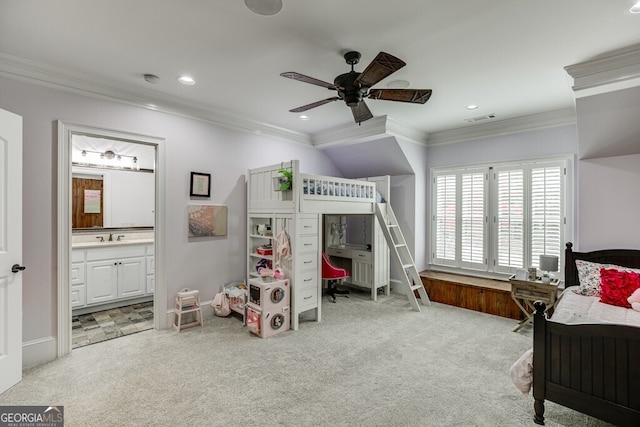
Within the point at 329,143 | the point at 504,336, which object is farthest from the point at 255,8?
the point at 504,336

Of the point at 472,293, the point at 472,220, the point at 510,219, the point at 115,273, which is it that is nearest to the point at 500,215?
the point at 510,219

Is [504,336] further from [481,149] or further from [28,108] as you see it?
[28,108]

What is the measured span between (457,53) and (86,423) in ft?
12.7

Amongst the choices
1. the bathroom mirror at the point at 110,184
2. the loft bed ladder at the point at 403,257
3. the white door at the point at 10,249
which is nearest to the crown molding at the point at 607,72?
the loft bed ladder at the point at 403,257

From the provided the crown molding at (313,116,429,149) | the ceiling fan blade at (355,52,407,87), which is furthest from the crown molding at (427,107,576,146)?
the ceiling fan blade at (355,52,407,87)

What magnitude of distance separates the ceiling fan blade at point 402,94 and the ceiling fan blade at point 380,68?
0.22 metres

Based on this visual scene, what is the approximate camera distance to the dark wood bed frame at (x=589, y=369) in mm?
1818

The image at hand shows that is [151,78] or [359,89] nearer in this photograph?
[359,89]

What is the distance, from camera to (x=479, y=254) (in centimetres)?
480

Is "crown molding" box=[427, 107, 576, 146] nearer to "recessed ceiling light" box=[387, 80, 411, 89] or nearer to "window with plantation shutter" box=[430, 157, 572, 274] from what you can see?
"window with plantation shutter" box=[430, 157, 572, 274]

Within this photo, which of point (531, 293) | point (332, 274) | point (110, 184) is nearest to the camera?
point (531, 293)

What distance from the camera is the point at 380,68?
211cm

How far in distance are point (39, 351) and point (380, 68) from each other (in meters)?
3.83

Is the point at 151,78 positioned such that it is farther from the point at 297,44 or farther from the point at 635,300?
the point at 635,300
